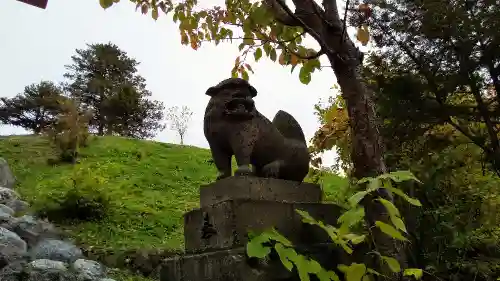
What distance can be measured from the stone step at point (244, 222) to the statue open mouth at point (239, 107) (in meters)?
0.56

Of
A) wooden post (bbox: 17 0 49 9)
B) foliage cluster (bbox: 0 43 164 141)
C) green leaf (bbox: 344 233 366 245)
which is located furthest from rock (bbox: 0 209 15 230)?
foliage cluster (bbox: 0 43 164 141)

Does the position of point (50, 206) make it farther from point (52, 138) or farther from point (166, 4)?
point (166, 4)

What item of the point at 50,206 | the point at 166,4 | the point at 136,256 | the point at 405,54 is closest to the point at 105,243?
the point at 136,256

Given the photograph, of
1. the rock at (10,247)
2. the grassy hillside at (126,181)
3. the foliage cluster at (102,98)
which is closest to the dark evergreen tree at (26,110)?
the foliage cluster at (102,98)

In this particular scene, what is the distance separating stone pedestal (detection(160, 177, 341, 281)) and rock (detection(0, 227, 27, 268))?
461cm

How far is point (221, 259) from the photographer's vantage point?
2.49 m

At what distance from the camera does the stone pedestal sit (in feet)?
8.11

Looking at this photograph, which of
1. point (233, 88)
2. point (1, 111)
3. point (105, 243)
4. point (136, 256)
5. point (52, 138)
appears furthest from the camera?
point (1, 111)

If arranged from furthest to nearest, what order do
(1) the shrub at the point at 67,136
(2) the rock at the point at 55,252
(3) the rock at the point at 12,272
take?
(1) the shrub at the point at 67,136
(2) the rock at the point at 55,252
(3) the rock at the point at 12,272

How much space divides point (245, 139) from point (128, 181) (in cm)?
894

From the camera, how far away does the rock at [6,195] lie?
29.3 ft

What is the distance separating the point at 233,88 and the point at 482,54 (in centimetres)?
305

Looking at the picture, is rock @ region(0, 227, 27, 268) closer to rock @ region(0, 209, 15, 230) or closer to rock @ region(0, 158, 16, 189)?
rock @ region(0, 209, 15, 230)

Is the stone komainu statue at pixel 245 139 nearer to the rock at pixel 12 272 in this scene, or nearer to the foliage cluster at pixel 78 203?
the rock at pixel 12 272
